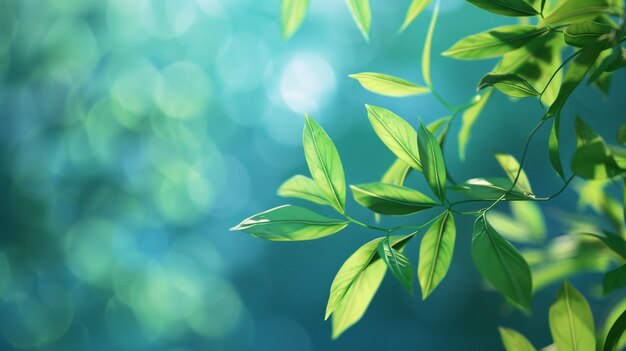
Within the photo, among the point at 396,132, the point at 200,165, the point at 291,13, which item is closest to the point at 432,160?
the point at 396,132

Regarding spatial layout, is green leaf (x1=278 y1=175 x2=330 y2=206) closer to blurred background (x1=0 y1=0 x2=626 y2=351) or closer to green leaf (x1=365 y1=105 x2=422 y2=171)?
green leaf (x1=365 y1=105 x2=422 y2=171)

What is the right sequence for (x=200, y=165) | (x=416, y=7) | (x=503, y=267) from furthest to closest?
(x=200, y=165)
(x=416, y=7)
(x=503, y=267)

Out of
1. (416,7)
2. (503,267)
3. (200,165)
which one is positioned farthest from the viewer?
(200,165)

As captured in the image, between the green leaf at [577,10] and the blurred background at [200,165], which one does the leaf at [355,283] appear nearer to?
the green leaf at [577,10]

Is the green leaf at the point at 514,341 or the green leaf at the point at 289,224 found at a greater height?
the green leaf at the point at 289,224

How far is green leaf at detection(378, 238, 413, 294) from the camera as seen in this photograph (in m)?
0.20

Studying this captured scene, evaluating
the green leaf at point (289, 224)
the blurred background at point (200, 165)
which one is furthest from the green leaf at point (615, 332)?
the blurred background at point (200, 165)

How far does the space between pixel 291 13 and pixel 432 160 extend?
125 mm

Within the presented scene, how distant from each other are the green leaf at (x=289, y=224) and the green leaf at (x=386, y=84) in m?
0.07

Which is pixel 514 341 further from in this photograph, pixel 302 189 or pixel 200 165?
pixel 200 165

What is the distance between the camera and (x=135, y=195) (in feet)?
9.00

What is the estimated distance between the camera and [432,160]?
227 millimetres

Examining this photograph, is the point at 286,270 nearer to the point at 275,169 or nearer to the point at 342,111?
the point at 275,169

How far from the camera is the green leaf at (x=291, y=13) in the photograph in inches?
11.9
